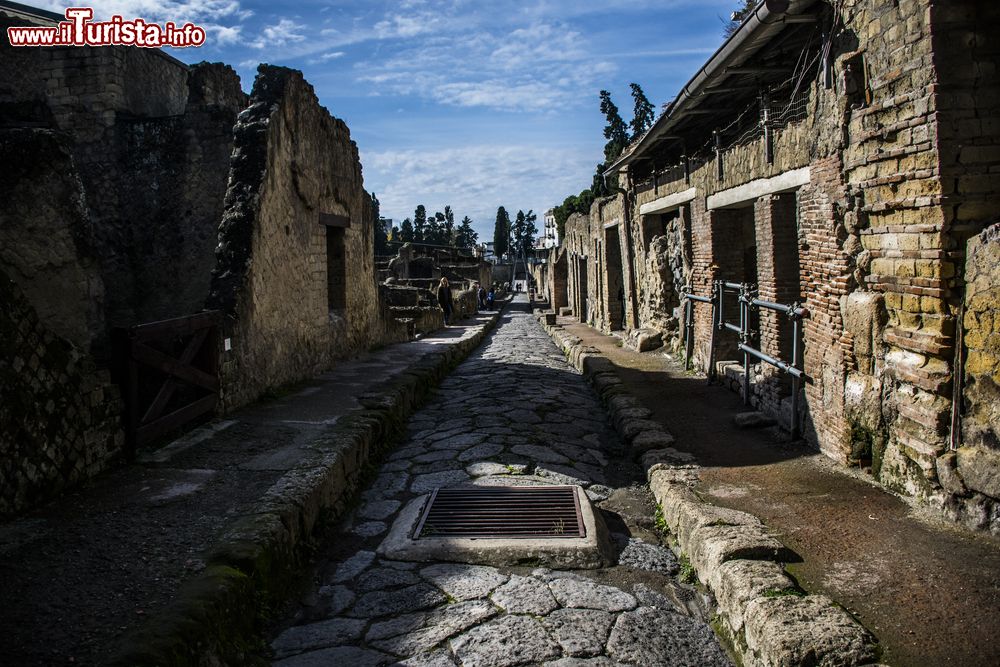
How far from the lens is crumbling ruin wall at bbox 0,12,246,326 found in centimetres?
1022

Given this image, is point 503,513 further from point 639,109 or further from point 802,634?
point 639,109


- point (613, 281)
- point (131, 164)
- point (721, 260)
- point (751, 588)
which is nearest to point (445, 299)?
point (613, 281)

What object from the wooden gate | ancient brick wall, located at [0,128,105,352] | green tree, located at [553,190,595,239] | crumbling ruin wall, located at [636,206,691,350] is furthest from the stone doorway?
green tree, located at [553,190,595,239]

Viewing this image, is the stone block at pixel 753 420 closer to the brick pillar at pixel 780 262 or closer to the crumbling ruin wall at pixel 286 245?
the brick pillar at pixel 780 262

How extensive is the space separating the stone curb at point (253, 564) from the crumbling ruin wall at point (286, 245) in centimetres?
146

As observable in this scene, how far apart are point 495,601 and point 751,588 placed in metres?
1.20

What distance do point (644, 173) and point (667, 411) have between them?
7.61m

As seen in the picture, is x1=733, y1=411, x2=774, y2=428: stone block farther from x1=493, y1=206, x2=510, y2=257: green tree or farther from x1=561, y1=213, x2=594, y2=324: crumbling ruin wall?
x1=493, y1=206, x2=510, y2=257: green tree

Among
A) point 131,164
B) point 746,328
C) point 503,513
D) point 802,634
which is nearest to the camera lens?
point 802,634

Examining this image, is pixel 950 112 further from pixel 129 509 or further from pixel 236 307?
pixel 236 307

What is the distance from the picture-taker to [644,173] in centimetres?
1415

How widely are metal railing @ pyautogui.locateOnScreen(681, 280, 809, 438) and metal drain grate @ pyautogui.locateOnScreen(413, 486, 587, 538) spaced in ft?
7.41

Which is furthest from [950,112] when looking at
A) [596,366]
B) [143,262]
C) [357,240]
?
[143,262]

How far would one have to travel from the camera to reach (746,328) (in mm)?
7422
